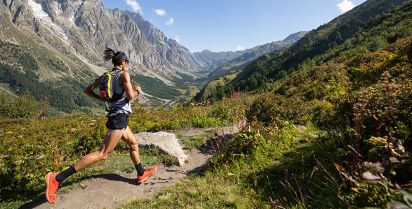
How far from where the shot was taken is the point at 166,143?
11.1m

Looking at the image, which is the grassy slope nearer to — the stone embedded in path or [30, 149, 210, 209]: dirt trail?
[30, 149, 210, 209]: dirt trail

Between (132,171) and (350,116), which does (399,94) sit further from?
(132,171)

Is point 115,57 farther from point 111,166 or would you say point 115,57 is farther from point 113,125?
point 111,166

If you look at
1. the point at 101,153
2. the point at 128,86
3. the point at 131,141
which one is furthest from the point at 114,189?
the point at 128,86

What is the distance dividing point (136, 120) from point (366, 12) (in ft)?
645

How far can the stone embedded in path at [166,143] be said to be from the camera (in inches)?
411

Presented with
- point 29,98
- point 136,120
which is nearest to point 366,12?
point 29,98

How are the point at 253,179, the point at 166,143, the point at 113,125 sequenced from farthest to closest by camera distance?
the point at 166,143 → the point at 113,125 → the point at 253,179

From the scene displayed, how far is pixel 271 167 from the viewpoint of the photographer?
741cm

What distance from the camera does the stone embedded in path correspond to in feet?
34.2

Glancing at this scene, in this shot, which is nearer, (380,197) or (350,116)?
(380,197)

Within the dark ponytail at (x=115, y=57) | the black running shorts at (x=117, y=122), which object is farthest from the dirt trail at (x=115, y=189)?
the dark ponytail at (x=115, y=57)

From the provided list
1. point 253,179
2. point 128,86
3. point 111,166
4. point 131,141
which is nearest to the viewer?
point 253,179

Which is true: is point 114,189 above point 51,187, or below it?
below
